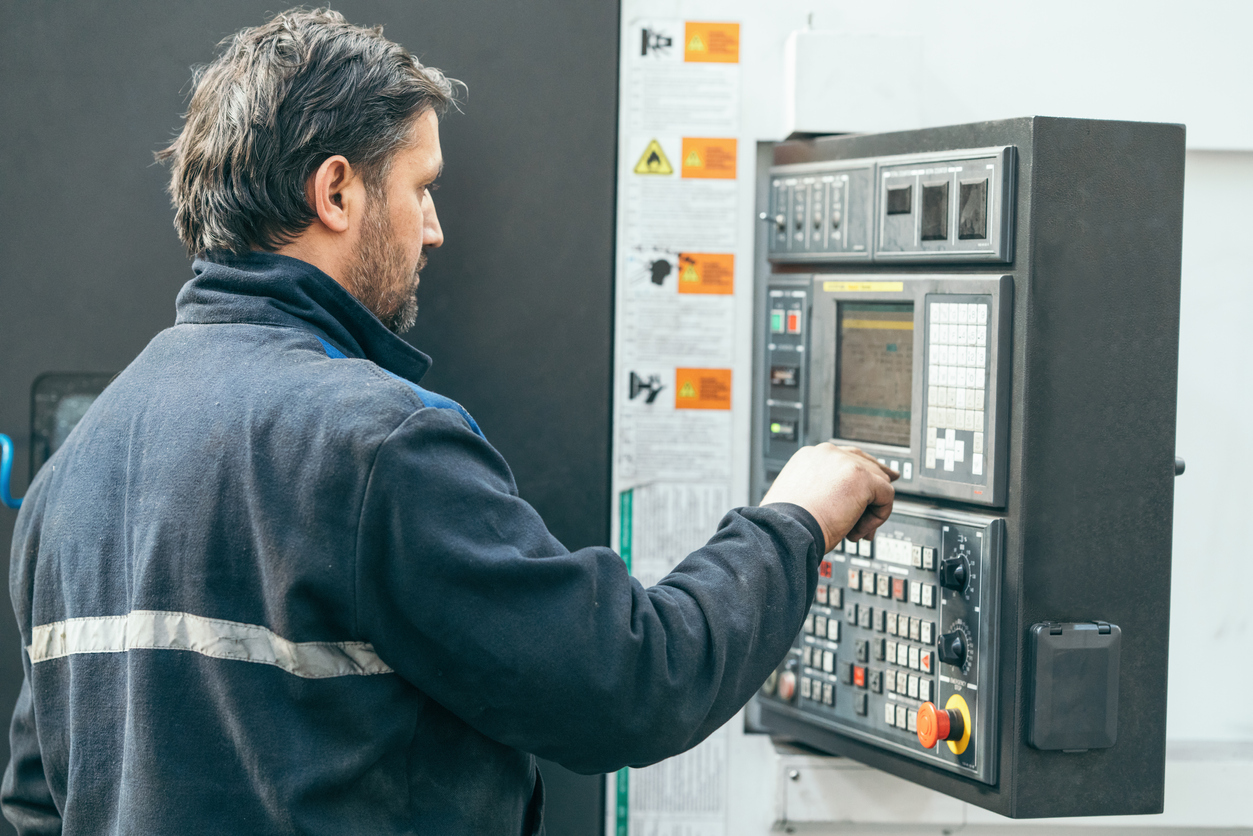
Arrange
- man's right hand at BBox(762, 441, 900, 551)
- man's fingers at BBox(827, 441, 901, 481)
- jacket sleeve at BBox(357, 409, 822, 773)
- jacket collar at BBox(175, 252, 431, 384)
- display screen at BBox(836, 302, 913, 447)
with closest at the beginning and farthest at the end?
jacket sleeve at BBox(357, 409, 822, 773)
jacket collar at BBox(175, 252, 431, 384)
man's right hand at BBox(762, 441, 900, 551)
man's fingers at BBox(827, 441, 901, 481)
display screen at BBox(836, 302, 913, 447)

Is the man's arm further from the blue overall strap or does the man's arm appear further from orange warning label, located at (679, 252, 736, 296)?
orange warning label, located at (679, 252, 736, 296)

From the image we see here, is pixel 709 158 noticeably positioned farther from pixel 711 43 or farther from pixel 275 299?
pixel 275 299

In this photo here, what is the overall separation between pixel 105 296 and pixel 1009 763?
4.47ft

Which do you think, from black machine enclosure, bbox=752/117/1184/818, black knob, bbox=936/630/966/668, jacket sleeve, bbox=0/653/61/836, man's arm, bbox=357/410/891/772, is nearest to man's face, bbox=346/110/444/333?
man's arm, bbox=357/410/891/772

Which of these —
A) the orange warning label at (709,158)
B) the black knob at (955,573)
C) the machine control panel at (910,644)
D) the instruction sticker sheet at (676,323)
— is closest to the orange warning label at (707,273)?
the instruction sticker sheet at (676,323)

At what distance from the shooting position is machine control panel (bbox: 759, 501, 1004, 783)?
1236mm

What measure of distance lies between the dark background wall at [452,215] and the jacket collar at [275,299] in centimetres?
54

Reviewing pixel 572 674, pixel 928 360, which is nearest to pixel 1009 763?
pixel 928 360

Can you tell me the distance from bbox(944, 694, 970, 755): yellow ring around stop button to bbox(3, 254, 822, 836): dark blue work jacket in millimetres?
448

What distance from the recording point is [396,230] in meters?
1.03

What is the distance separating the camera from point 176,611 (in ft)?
2.79

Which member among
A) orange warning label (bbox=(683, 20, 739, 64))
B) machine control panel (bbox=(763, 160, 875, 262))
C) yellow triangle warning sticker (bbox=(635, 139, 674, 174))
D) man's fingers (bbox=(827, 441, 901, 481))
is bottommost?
man's fingers (bbox=(827, 441, 901, 481))

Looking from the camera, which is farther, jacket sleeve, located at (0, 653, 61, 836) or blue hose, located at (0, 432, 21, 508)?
blue hose, located at (0, 432, 21, 508)

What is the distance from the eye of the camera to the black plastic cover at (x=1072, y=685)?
1.19 meters
